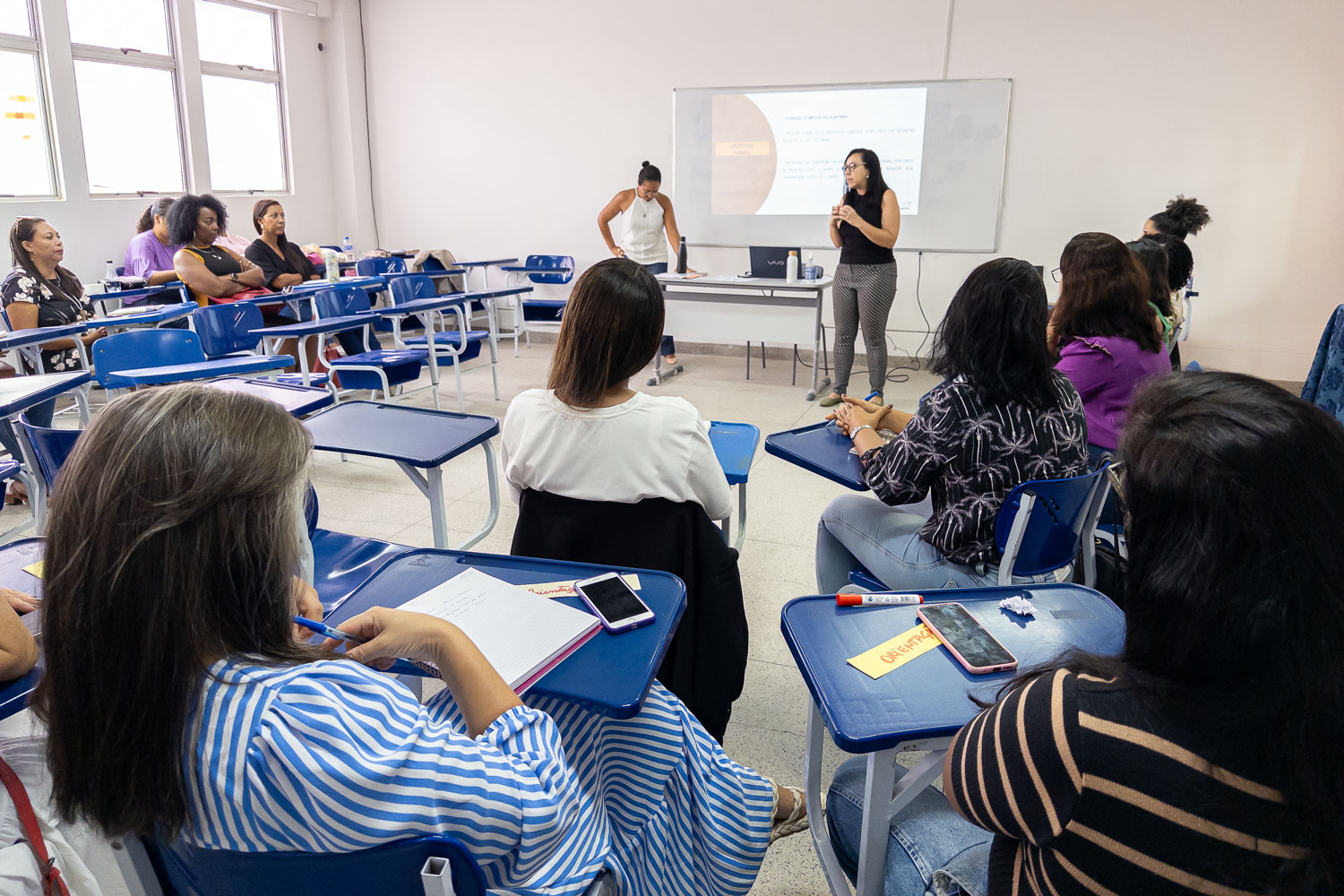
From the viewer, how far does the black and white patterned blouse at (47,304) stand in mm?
4445

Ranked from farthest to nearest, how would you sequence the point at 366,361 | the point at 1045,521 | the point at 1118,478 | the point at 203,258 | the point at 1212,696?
the point at 203,258 → the point at 366,361 → the point at 1045,521 → the point at 1118,478 → the point at 1212,696

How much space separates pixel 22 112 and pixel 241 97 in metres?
1.93

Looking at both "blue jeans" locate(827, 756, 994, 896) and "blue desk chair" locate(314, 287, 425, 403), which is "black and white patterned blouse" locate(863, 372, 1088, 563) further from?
"blue desk chair" locate(314, 287, 425, 403)

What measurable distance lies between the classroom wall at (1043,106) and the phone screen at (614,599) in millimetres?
5832

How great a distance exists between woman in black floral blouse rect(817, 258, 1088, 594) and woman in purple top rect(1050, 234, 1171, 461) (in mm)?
651

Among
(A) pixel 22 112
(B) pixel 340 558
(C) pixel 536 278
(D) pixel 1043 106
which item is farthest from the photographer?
(C) pixel 536 278

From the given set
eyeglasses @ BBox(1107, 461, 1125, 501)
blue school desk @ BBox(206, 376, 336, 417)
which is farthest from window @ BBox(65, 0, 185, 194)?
eyeglasses @ BBox(1107, 461, 1125, 501)

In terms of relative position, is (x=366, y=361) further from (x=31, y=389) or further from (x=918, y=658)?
(x=918, y=658)

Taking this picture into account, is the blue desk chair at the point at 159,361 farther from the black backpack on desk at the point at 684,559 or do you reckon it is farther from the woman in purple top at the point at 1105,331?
the woman in purple top at the point at 1105,331

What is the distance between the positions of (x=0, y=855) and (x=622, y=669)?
2.52 feet

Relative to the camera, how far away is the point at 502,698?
94cm

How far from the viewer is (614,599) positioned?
1295 mm

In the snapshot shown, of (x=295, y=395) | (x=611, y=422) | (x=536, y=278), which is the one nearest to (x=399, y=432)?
(x=295, y=395)

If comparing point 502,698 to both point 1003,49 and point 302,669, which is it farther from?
point 1003,49
